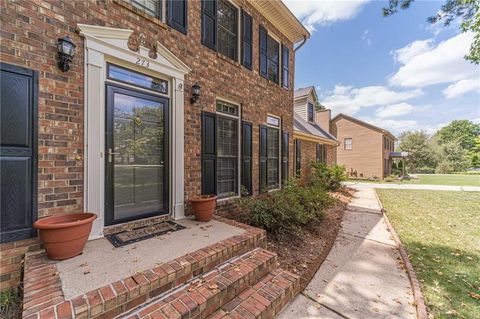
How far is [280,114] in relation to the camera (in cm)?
712

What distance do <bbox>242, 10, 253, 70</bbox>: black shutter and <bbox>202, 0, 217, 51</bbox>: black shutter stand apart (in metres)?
1.02

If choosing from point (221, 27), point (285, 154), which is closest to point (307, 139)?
point (285, 154)

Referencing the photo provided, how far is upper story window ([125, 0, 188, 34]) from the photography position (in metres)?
3.66

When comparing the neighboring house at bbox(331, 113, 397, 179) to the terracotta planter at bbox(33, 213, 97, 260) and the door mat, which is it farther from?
the terracotta planter at bbox(33, 213, 97, 260)

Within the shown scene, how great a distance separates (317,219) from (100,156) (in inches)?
187

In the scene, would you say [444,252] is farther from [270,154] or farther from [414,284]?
[270,154]

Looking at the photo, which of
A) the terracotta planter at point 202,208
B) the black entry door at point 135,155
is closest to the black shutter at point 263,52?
the black entry door at point 135,155

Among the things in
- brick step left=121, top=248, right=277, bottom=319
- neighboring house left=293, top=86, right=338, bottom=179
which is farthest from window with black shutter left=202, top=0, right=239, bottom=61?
neighboring house left=293, top=86, right=338, bottom=179

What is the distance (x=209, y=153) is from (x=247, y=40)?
3405mm

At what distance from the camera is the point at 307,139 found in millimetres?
10320

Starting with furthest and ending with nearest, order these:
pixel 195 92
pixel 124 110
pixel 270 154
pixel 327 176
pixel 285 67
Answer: pixel 327 176 → pixel 285 67 → pixel 270 154 → pixel 195 92 → pixel 124 110

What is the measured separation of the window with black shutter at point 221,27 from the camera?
4.60 metres

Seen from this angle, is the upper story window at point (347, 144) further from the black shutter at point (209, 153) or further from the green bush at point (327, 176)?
the black shutter at point (209, 153)

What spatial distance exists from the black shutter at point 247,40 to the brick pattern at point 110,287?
4877 millimetres
